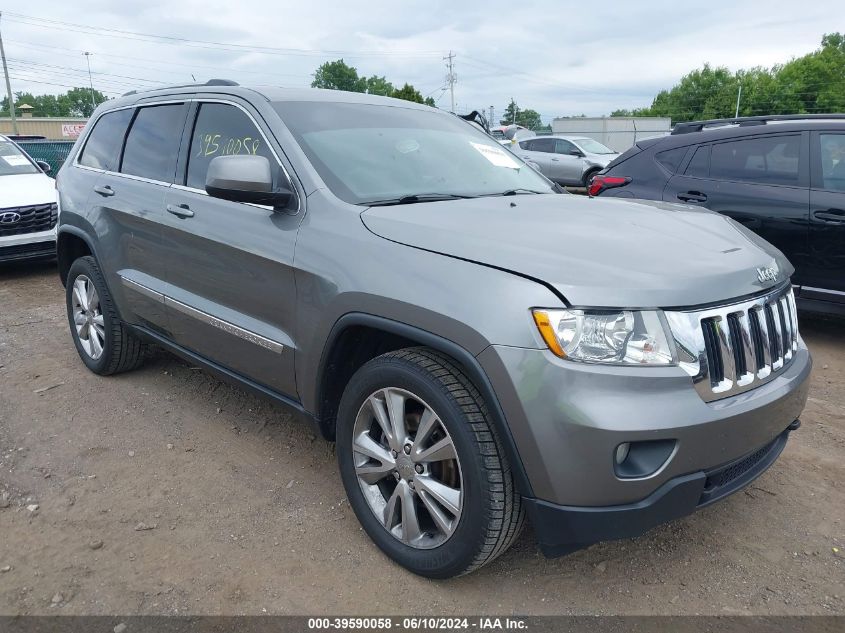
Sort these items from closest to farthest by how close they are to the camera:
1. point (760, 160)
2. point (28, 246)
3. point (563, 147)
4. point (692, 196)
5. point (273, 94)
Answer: point (273, 94), point (760, 160), point (692, 196), point (28, 246), point (563, 147)

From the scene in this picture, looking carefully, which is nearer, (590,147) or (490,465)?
(490,465)

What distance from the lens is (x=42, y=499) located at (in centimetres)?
313

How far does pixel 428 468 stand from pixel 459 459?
0.22 m

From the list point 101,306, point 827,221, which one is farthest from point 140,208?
point 827,221

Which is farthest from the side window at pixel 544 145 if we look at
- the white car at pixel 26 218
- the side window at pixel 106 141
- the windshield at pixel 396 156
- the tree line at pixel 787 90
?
the tree line at pixel 787 90

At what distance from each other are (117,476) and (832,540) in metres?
3.18

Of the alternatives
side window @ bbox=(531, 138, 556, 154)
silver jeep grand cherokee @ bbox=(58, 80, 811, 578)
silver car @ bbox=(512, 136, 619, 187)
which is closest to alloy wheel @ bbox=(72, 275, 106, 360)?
silver jeep grand cherokee @ bbox=(58, 80, 811, 578)

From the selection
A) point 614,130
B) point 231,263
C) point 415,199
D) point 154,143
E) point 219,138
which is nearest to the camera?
point 415,199

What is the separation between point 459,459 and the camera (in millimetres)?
2223

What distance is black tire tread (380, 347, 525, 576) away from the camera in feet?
7.11

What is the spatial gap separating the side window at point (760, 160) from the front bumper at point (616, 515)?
12.8 ft

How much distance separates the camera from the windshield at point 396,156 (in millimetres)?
2941

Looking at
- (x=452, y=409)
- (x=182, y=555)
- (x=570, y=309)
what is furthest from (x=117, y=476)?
(x=570, y=309)

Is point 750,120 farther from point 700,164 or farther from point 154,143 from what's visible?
point 154,143
